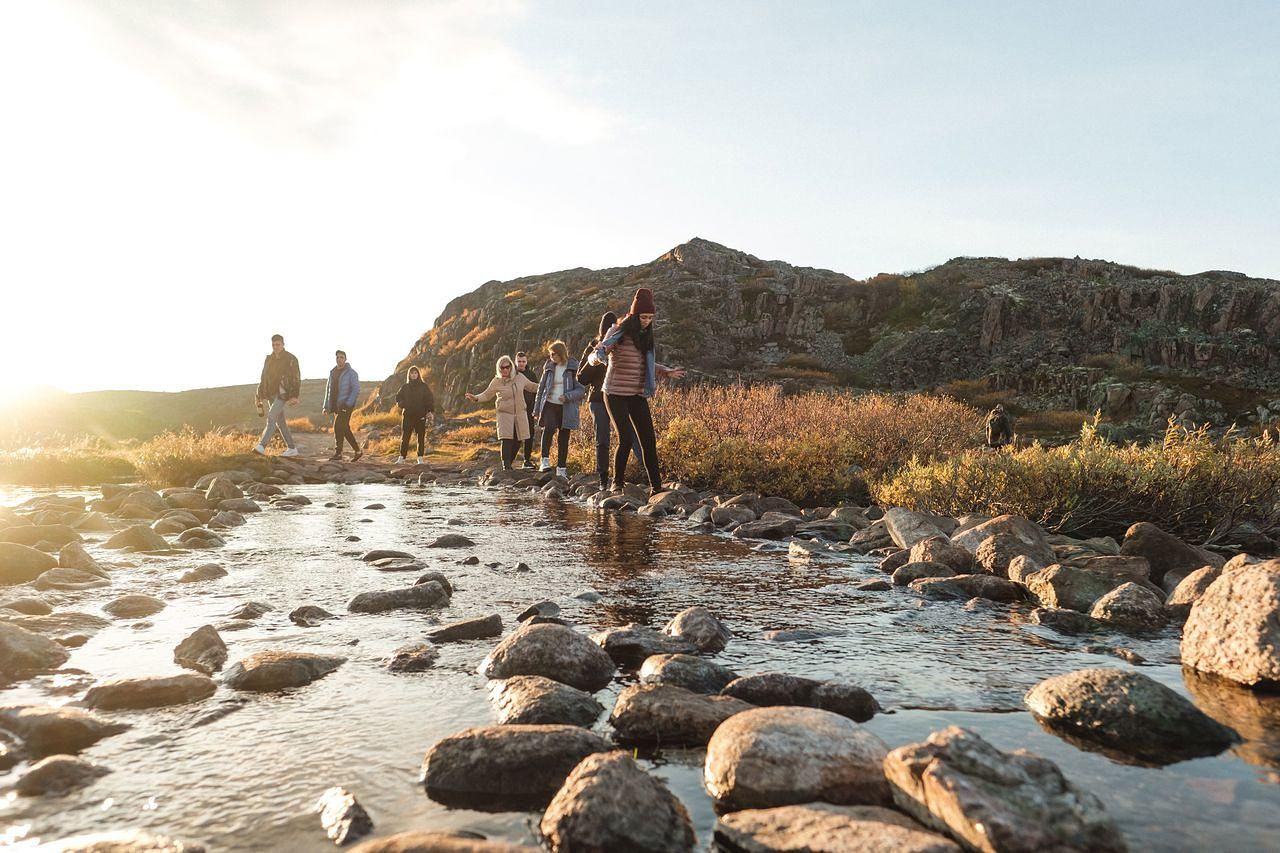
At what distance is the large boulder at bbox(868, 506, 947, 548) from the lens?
8.12 meters

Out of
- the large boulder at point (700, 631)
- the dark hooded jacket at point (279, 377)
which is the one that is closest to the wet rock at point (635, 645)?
the large boulder at point (700, 631)

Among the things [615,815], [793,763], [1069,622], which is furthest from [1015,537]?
[615,815]

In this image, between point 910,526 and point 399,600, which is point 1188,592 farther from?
point 399,600

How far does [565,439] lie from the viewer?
1750 cm

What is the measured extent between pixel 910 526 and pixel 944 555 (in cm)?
140

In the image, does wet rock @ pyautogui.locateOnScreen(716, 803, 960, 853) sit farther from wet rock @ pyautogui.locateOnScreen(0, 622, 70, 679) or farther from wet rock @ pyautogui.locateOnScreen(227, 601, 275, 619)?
wet rock @ pyautogui.locateOnScreen(227, 601, 275, 619)

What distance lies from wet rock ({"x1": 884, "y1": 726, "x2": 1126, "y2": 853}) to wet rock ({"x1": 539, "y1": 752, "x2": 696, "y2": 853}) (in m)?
0.72

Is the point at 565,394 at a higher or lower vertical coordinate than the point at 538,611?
higher

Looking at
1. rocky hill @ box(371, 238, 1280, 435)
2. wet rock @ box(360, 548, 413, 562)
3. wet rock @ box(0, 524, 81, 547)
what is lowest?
wet rock @ box(360, 548, 413, 562)

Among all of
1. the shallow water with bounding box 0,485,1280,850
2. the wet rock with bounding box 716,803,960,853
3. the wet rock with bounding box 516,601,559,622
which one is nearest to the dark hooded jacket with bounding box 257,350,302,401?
the shallow water with bounding box 0,485,1280,850

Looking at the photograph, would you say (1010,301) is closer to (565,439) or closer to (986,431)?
(986,431)

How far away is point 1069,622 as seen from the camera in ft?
16.8

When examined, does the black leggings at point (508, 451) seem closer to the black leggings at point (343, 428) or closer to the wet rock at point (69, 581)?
the black leggings at point (343, 428)

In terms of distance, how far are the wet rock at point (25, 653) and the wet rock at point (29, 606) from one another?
114cm
